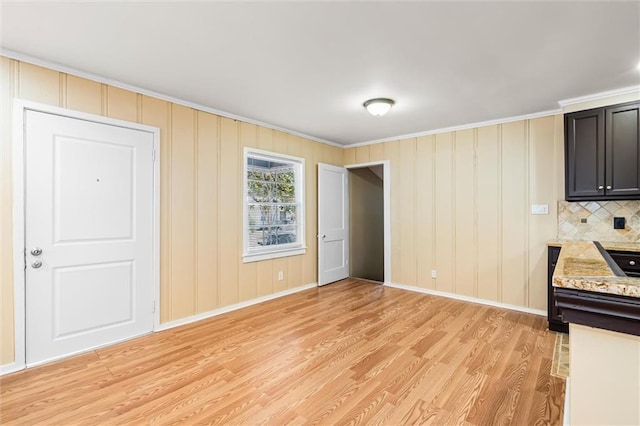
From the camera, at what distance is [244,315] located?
12.2 feet

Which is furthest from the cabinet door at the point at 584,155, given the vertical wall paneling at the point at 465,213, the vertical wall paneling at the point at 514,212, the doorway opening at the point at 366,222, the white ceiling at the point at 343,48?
the doorway opening at the point at 366,222

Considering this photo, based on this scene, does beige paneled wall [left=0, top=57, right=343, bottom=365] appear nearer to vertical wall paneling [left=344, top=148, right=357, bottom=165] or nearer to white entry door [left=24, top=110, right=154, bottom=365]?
white entry door [left=24, top=110, right=154, bottom=365]

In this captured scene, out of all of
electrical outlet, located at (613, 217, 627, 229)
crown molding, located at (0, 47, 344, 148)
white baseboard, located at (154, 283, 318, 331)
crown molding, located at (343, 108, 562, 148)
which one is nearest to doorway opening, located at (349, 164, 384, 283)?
crown molding, located at (343, 108, 562, 148)

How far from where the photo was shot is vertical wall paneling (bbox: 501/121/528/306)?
3.90 meters

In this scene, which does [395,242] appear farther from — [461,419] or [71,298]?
[71,298]

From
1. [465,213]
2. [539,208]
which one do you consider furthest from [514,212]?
[465,213]

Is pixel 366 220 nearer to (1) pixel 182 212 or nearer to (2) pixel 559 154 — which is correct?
(2) pixel 559 154

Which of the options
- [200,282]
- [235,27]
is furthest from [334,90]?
[200,282]

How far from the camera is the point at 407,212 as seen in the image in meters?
4.95

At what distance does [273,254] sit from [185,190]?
5.07 feet

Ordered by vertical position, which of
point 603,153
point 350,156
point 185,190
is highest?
point 350,156

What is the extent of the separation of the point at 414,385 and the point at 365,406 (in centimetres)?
46

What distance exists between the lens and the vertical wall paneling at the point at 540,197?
3.71m

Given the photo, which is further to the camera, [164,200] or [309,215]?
[309,215]
